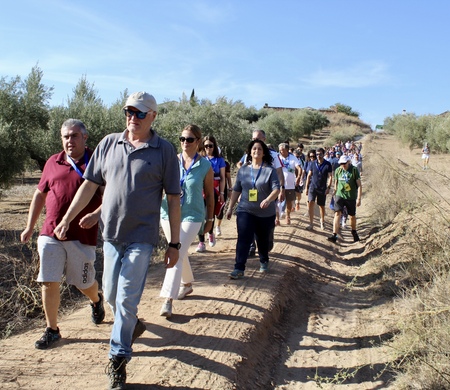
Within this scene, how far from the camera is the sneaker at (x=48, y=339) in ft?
14.3

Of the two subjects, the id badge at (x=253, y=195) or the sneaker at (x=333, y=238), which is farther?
the sneaker at (x=333, y=238)

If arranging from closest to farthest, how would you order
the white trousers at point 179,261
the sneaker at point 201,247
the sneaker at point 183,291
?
the white trousers at point 179,261 < the sneaker at point 183,291 < the sneaker at point 201,247

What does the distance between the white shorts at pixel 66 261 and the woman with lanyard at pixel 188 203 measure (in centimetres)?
90

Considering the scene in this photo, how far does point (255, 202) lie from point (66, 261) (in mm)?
3039

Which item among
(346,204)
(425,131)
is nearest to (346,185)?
(346,204)

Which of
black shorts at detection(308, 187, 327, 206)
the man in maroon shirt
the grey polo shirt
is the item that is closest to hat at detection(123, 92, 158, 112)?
the grey polo shirt

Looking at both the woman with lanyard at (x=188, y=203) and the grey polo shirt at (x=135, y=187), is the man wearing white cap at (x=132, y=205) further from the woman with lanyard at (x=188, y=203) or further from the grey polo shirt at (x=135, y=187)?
the woman with lanyard at (x=188, y=203)

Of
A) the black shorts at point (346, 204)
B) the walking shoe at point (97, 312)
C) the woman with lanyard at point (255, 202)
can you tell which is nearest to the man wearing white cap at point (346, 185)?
the black shorts at point (346, 204)

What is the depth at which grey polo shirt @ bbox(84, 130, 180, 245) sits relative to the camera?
12.3 ft

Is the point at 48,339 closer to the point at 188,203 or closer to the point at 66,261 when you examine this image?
the point at 66,261

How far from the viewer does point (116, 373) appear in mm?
3572

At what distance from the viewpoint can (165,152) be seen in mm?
3848

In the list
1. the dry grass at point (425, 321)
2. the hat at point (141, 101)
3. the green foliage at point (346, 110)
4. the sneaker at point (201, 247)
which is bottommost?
the sneaker at point (201, 247)

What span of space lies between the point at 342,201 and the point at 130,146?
25.0 feet
